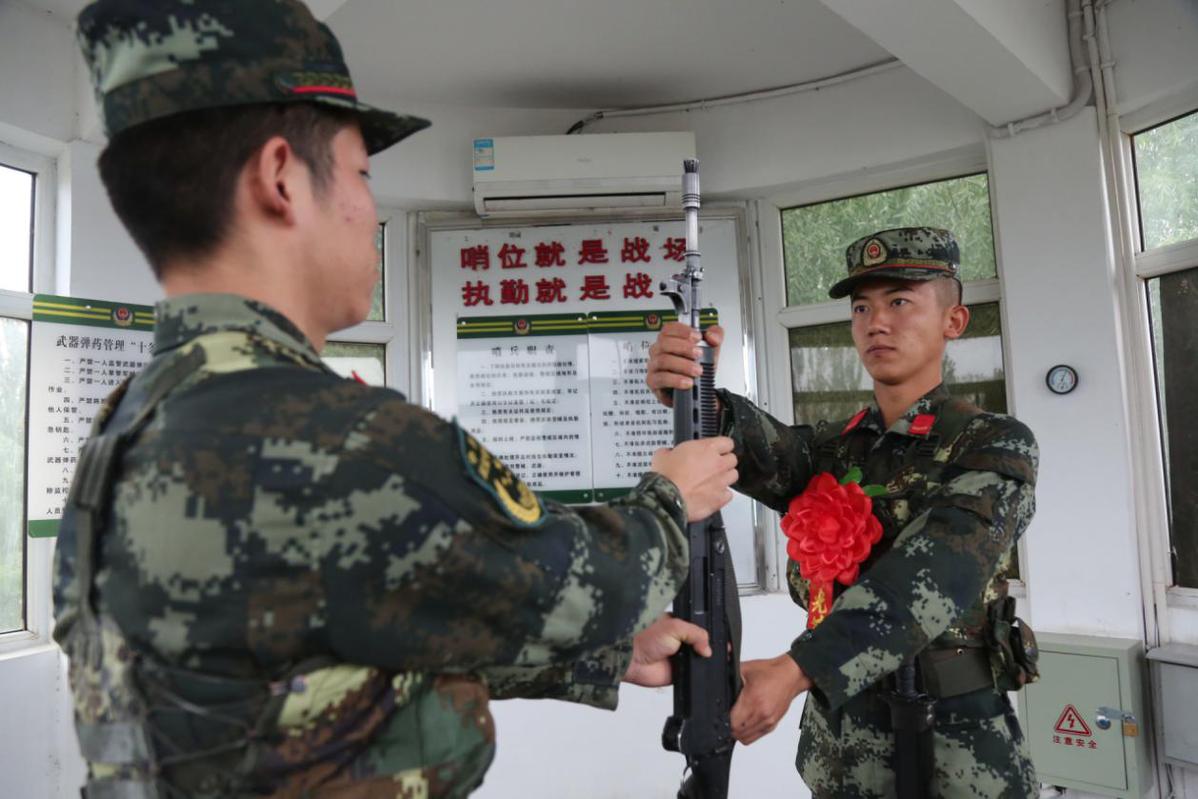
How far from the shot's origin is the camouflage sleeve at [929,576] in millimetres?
1288

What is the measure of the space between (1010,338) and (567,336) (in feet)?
5.45

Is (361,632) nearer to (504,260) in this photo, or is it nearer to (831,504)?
(831,504)

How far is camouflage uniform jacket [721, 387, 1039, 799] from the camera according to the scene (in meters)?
1.30

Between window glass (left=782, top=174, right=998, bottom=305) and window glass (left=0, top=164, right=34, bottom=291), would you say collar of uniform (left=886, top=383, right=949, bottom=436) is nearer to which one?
window glass (left=782, top=174, right=998, bottom=305)

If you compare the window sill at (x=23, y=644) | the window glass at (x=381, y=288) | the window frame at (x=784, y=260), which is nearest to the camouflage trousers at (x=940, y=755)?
the window frame at (x=784, y=260)

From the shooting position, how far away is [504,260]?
339 cm

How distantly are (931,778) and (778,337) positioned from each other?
214 cm

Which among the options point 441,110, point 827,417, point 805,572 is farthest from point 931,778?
point 441,110

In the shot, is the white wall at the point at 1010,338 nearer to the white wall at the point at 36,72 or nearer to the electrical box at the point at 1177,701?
the white wall at the point at 36,72

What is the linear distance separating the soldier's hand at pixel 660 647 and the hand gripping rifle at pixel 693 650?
0.07ft

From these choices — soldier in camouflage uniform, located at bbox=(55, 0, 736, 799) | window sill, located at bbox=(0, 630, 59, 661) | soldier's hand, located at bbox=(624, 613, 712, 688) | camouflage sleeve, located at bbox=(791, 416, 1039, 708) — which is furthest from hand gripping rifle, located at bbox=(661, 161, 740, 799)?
window sill, located at bbox=(0, 630, 59, 661)

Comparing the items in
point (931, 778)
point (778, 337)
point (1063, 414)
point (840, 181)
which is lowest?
point (931, 778)

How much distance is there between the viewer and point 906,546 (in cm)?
137

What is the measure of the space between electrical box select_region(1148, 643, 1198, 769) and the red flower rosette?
1.46 meters
